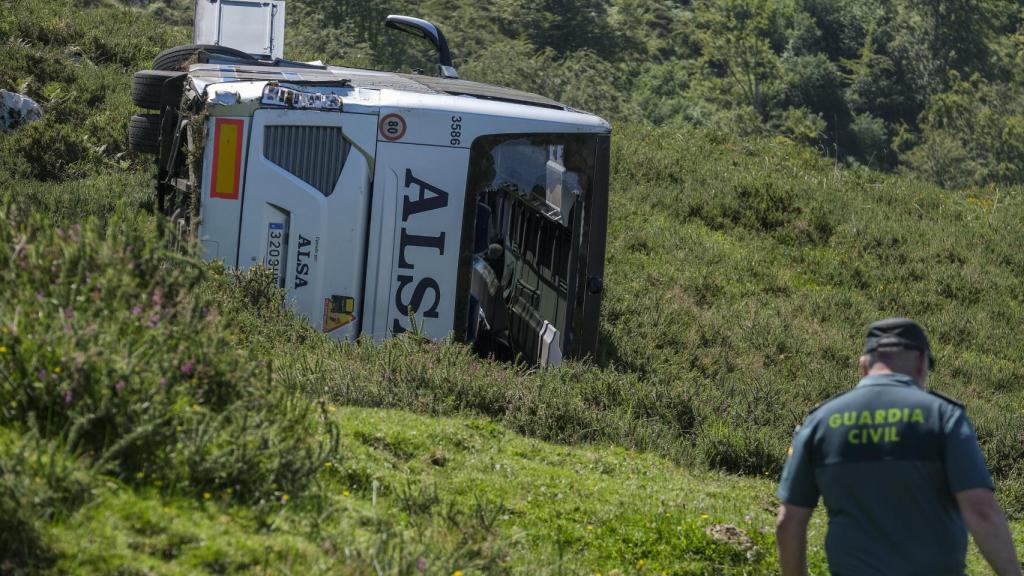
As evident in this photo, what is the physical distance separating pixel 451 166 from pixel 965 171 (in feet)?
153

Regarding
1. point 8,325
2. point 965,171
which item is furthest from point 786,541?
point 965,171

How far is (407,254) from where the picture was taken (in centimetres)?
912

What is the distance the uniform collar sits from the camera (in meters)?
4.11

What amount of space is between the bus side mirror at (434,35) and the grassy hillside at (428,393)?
290cm

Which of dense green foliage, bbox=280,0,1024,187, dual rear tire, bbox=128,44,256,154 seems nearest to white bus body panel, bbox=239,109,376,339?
dual rear tire, bbox=128,44,256,154

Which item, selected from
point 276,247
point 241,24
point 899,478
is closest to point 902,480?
point 899,478

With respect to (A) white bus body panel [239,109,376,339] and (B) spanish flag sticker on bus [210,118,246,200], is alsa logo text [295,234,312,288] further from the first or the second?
(B) spanish flag sticker on bus [210,118,246,200]

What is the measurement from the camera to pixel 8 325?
4773mm

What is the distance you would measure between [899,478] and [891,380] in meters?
0.33

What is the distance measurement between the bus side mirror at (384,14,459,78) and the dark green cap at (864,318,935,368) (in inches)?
349

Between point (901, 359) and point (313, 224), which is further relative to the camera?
point (313, 224)

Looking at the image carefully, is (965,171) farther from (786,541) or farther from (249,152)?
(786,541)

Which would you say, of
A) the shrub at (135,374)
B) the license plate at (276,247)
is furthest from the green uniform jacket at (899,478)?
the license plate at (276,247)

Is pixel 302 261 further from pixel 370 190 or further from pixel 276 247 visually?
pixel 370 190
